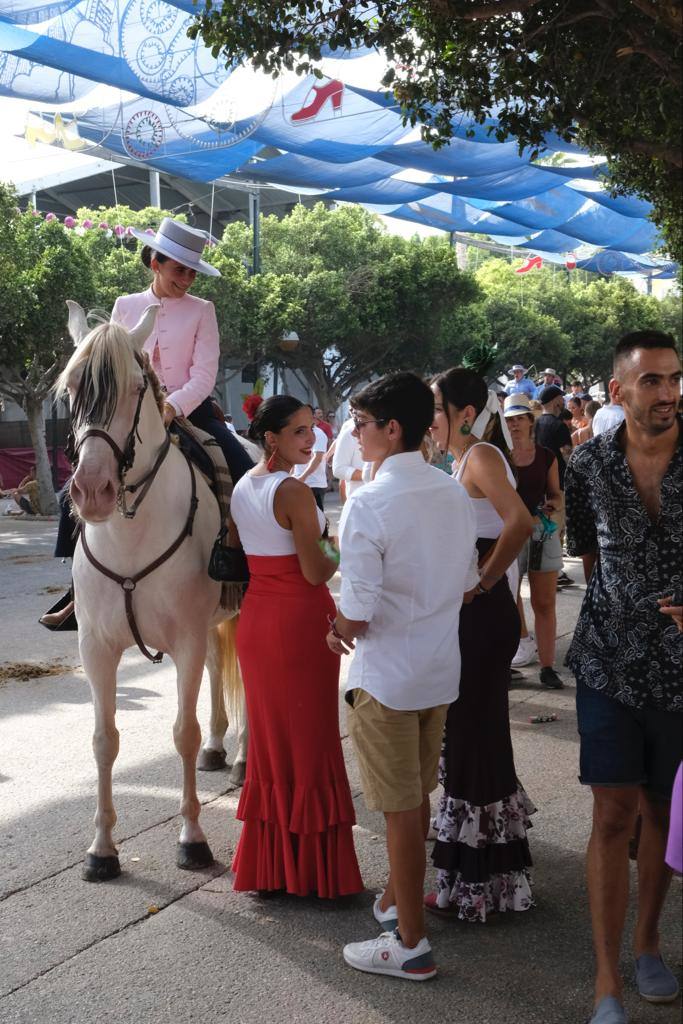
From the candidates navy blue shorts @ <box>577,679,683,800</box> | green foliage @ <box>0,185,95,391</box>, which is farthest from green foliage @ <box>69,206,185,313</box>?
navy blue shorts @ <box>577,679,683,800</box>

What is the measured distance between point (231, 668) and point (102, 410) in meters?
2.28

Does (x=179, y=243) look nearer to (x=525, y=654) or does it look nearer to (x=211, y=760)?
(x=211, y=760)

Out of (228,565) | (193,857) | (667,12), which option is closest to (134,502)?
(228,565)

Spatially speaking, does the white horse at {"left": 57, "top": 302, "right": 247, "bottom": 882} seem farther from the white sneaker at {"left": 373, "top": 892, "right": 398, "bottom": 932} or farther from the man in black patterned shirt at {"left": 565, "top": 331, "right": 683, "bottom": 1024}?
the man in black patterned shirt at {"left": 565, "top": 331, "right": 683, "bottom": 1024}

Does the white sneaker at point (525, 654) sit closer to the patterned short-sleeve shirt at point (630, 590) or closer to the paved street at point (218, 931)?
the paved street at point (218, 931)

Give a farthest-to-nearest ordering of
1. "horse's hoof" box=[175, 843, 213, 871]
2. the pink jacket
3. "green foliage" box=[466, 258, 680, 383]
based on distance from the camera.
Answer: "green foliage" box=[466, 258, 680, 383] → the pink jacket → "horse's hoof" box=[175, 843, 213, 871]

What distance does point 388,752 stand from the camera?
3.48 metres

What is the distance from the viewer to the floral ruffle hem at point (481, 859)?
3.99 m

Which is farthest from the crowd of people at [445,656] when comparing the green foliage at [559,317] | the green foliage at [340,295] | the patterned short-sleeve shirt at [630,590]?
the green foliage at [559,317]

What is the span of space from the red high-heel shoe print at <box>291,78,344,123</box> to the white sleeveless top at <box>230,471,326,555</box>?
46.1 ft

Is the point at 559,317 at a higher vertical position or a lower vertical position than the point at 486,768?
higher

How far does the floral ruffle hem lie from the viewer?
3992mm

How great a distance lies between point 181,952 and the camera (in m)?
3.82

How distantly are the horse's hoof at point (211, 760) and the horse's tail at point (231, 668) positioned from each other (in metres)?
0.23
